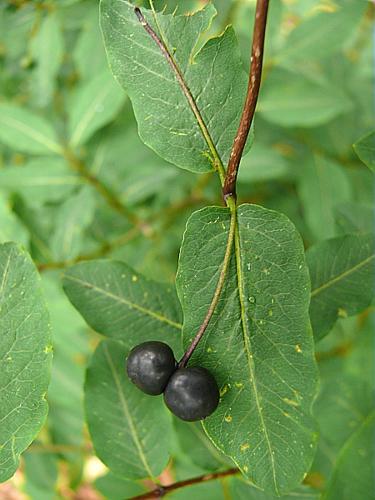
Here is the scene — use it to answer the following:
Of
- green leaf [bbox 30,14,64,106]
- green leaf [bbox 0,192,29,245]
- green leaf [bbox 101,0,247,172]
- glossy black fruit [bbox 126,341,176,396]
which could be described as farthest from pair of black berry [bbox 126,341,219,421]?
green leaf [bbox 30,14,64,106]

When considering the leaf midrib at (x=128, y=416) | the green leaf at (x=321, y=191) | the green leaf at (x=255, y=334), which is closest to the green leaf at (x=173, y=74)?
the green leaf at (x=255, y=334)

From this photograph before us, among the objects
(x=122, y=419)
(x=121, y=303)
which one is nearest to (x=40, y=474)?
(x=122, y=419)

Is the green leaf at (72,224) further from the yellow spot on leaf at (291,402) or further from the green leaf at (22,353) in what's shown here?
the yellow spot on leaf at (291,402)

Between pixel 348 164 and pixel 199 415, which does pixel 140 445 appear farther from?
pixel 348 164

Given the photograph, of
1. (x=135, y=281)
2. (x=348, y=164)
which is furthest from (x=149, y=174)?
(x=135, y=281)

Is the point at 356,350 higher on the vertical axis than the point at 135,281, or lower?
lower

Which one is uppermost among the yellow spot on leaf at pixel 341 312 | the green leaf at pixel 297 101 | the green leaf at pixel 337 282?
the green leaf at pixel 337 282
